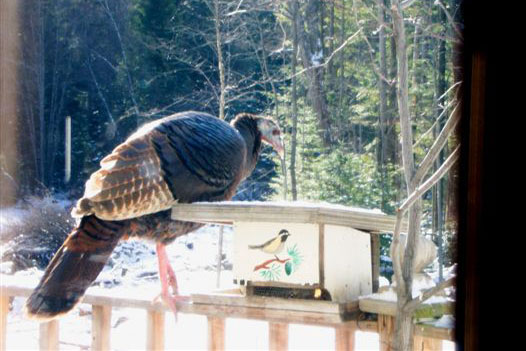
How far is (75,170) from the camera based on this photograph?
736 cm

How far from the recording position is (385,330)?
1.71 m

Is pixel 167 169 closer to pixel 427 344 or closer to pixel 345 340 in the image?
pixel 345 340

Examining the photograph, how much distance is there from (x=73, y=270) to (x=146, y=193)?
335 mm

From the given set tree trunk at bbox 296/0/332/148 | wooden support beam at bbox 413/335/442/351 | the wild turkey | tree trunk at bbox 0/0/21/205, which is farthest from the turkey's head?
tree trunk at bbox 0/0/21/205

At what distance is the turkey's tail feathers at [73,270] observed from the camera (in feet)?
7.54

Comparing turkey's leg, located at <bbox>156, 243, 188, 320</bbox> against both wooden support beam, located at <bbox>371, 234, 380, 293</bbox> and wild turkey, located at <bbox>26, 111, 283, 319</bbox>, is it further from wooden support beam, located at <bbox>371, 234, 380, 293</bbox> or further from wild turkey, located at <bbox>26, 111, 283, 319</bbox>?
wooden support beam, located at <bbox>371, 234, 380, 293</bbox>

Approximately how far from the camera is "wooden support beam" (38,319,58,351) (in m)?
2.46

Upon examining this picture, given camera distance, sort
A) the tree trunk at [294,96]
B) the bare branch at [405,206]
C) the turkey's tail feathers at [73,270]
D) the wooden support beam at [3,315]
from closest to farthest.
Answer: the bare branch at [405,206], the turkey's tail feathers at [73,270], the wooden support beam at [3,315], the tree trunk at [294,96]

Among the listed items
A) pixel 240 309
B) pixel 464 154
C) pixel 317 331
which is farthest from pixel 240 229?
pixel 317 331

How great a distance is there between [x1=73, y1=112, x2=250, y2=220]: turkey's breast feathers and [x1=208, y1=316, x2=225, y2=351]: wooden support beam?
50 cm

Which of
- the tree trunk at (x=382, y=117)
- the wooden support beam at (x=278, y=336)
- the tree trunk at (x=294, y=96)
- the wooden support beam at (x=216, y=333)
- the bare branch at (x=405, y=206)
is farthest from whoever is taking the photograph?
the tree trunk at (x=294, y=96)

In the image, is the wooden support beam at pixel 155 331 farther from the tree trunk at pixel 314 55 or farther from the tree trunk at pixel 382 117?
the tree trunk at pixel 314 55

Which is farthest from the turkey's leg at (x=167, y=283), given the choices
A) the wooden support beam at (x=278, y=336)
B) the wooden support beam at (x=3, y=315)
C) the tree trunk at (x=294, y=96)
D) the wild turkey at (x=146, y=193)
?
the tree trunk at (x=294, y=96)

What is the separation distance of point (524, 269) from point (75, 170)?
7170 mm
